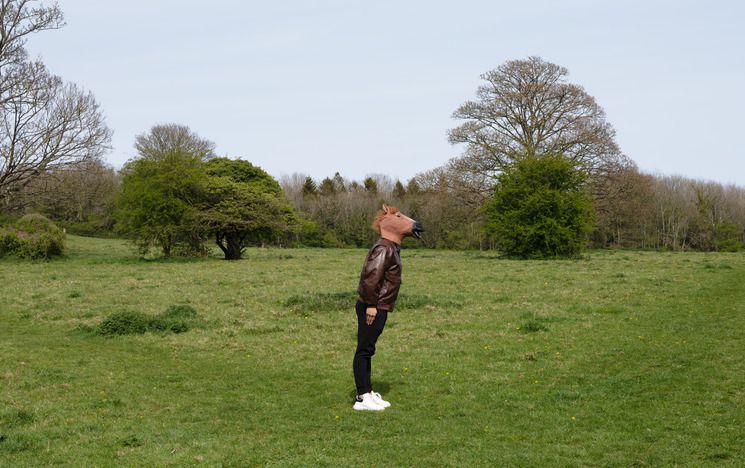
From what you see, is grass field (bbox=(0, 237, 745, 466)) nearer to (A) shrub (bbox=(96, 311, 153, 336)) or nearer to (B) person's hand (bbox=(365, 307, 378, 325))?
(A) shrub (bbox=(96, 311, 153, 336))

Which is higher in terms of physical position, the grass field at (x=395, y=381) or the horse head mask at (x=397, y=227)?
the horse head mask at (x=397, y=227)

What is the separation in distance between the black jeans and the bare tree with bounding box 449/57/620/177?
116ft

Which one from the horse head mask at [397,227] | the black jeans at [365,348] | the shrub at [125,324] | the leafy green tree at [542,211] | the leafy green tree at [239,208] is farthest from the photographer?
the leafy green tree at [239,208]

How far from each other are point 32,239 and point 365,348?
30.3 metres

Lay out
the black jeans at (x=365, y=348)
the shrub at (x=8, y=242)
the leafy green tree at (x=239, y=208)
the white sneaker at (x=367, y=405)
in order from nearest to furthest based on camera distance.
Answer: the white sneaker at (x=367, y=405) → the black jeans at (x=365, y=348) → the shrub at (x=8, y=242) → the leafy green tree at (x=239, y=208)

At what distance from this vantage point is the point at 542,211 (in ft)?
114

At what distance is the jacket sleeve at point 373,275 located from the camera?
746cm

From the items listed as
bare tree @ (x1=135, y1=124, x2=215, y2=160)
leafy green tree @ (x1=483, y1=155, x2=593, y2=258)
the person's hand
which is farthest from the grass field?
bare tree @ (x1=135, y1=124, x2=215, y2=160)

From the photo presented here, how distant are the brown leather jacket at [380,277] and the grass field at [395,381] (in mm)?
1363

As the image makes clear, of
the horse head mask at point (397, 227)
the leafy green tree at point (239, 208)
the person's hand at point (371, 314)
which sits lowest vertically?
the person's hand at point (371, 314)

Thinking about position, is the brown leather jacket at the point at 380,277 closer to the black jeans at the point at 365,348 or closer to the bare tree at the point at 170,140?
the black jeans at the point at 365,348

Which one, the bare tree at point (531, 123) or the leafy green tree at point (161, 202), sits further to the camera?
the bare tree at point (531, 123)

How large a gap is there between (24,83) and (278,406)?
107 ft

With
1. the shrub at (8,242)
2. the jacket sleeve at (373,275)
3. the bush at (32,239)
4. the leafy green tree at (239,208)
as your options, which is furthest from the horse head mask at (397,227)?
the shrub at (8,242)
